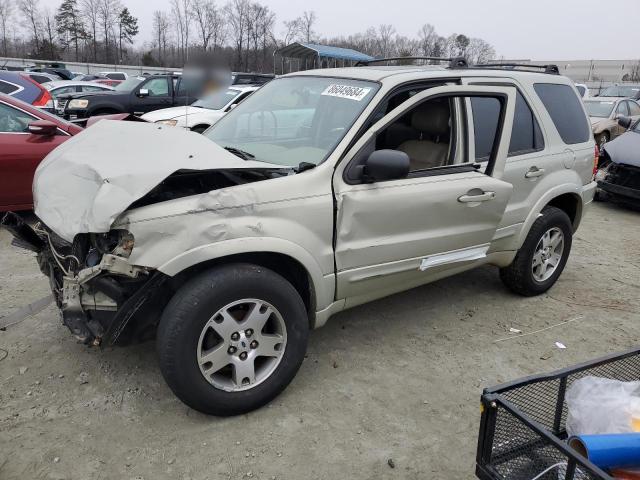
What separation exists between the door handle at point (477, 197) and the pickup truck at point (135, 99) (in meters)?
10.9

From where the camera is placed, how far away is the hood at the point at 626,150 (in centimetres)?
826

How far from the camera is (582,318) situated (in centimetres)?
438

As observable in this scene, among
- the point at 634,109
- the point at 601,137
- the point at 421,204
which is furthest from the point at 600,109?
the point at 421,204

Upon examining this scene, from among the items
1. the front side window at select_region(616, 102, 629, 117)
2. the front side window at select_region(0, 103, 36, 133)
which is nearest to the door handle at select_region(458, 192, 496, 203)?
the front side window at select_region(0, 103, 36, 133)

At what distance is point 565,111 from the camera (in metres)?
4.57

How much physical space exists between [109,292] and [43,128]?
4.05 meters

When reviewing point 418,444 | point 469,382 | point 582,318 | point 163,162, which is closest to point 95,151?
point 163,162

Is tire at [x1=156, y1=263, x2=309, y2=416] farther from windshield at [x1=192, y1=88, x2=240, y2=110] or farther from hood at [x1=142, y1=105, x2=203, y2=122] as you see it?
windshield at [x1=192, y1=88, x2=240, y2=110]

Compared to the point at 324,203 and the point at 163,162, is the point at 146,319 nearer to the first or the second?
the point at 163,162

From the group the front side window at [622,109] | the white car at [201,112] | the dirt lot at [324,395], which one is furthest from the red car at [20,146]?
the front side window at [622,109]

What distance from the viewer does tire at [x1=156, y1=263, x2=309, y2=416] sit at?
8.61ft

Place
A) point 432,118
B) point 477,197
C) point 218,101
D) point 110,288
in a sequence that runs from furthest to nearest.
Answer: point 218,101, point 432,118, point 477,197, point 110,288

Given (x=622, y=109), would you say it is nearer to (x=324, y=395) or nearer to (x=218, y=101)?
(x=218, y=101)

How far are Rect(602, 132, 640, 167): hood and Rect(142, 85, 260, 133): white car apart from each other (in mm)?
6357
